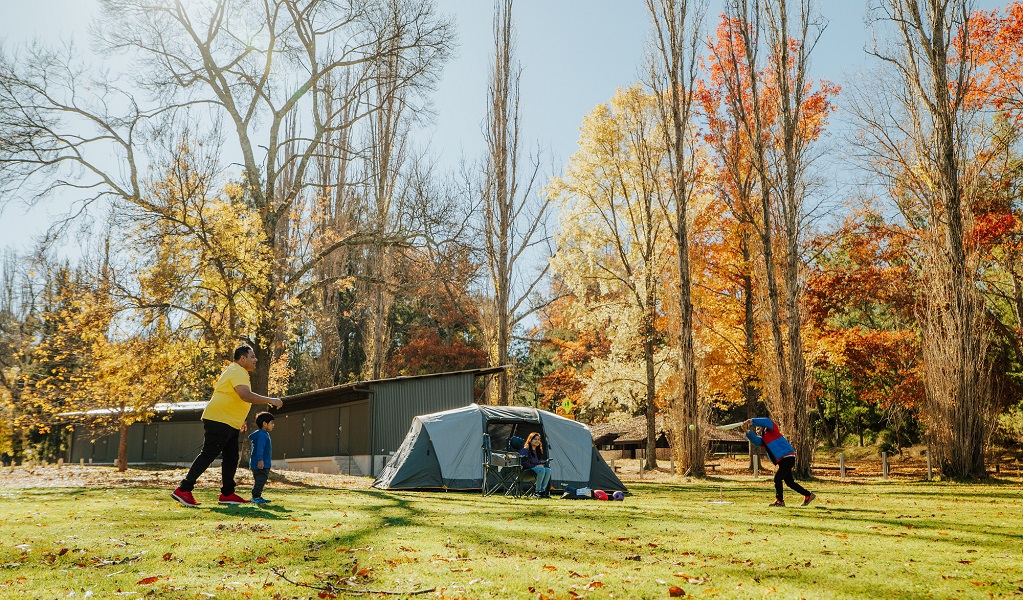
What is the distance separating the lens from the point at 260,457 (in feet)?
29.5

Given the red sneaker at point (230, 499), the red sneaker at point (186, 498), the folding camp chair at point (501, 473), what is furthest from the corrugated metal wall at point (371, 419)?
the red sneaker at point (186, 498)

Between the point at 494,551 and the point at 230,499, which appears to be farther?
the point at 230,499

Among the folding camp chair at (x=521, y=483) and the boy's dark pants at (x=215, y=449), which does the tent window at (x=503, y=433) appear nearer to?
the folding camp chair at (x=521, y=483)

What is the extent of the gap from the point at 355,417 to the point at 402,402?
225cm

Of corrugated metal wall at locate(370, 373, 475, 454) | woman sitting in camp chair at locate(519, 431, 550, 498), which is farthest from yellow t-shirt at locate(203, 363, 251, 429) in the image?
corrugated metal wall at locate(370, 373, 475, 454)

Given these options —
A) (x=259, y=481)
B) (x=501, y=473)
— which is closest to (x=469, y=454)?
(x=501, y=473)

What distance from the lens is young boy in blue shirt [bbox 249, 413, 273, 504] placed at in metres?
8.73

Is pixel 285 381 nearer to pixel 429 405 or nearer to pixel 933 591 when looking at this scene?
pixel 429 405

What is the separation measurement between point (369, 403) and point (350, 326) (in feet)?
55.0

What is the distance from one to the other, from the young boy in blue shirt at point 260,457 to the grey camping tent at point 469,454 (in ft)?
17.9

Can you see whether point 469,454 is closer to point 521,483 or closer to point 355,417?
point 521,483

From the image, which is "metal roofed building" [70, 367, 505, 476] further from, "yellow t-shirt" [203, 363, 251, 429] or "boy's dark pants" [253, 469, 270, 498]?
"yellow t-shirt" [203, 363, 251, 429]

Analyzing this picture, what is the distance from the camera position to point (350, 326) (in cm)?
3972

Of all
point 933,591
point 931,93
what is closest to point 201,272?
point 933,591
